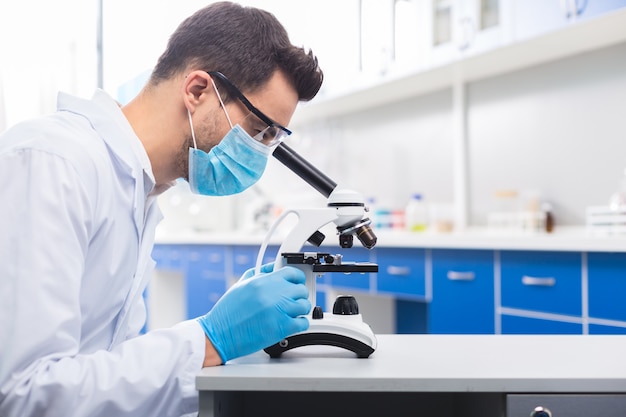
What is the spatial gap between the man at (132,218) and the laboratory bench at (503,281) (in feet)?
4.20

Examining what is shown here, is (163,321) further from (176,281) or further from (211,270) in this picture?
(211,270)

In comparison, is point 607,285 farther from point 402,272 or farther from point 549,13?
point 549,13

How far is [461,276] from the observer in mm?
2441

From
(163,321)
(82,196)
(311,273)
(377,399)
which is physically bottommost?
(163,321)

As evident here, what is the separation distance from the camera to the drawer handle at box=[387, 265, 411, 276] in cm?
269

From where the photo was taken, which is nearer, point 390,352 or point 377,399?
point 390,352

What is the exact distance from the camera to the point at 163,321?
446 cm

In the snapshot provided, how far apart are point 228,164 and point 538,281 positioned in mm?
1407

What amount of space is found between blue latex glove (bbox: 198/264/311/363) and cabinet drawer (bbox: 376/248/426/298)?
1.70 m

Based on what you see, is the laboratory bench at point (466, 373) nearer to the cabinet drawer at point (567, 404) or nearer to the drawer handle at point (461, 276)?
the cabinet drawer at point (567, 404)

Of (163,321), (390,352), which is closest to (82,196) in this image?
(390,352)

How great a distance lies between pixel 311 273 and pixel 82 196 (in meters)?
0.36

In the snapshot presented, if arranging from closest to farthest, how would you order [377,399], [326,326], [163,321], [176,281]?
[326,326] → [377,399] → [163,321] → [176,281]

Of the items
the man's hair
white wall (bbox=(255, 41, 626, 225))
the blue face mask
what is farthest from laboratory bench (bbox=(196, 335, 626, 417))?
white wall (bbox=(255, 41, 626, 225))
